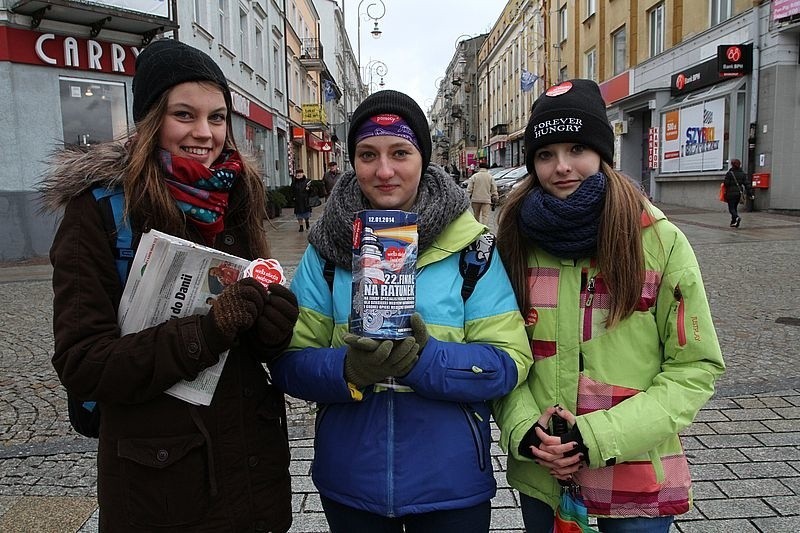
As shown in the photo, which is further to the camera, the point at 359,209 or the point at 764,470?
the point at 764,470

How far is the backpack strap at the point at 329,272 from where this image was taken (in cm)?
195

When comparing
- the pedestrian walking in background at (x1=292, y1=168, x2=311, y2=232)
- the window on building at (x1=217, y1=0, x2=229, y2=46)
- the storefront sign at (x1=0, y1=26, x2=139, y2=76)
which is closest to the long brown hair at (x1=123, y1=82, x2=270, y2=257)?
the storefront sign at (x1=0, y1=26, x2=139, y2=76)

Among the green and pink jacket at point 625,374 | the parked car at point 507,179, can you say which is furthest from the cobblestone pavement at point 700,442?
the parked car at point 507,179

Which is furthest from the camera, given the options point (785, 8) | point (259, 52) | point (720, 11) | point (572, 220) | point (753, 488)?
point (259, 52)

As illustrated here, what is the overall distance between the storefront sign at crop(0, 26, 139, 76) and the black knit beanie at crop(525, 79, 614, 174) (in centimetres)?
1065

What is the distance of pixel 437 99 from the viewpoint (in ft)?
446

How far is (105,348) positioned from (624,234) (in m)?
1.51

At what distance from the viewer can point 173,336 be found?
166cm

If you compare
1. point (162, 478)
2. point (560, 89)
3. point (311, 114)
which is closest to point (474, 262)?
point (560, 89)

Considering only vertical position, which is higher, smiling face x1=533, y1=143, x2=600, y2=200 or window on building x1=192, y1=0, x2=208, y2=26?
window on building x1=192, y1=0, x2=208, y2=26

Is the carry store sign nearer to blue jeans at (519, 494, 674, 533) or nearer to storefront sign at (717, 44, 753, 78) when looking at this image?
storefront sign at (717, 44, 753, 78)

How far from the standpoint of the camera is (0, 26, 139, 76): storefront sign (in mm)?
11148

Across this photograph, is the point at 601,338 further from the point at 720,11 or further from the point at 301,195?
the point at 720,11

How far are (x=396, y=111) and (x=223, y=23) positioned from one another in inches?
727
